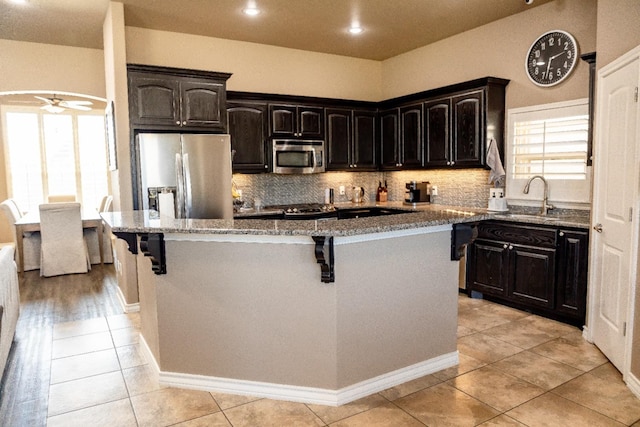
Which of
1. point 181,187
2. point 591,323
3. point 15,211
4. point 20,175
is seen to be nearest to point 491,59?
point 591,323

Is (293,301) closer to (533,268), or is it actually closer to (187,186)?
(187,186)

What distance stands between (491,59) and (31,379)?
511cm

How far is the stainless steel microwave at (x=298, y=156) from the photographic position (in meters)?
5.39

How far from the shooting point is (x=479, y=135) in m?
4.72

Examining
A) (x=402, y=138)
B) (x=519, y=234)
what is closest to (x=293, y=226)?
(x=519, y=234)

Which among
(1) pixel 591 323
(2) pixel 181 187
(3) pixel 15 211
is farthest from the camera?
(3) pixel 15 211

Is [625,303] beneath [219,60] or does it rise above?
beneath

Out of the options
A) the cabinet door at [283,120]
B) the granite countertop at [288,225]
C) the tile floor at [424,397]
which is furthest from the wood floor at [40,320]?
the cabinet door at [283,120]

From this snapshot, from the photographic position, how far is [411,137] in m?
5.52

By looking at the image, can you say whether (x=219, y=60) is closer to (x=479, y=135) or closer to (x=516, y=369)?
(x=479, y=135)

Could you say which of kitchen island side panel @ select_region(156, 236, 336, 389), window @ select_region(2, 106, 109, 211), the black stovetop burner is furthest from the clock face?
window @ select_region(2, 106, 109, 211)

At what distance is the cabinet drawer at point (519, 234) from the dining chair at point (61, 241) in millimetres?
5255

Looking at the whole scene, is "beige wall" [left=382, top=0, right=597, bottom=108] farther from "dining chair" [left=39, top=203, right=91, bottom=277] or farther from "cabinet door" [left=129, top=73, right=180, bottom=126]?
"dining chair" [left=39, top=203, right=91, bottom=277]

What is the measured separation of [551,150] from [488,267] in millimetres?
1311
